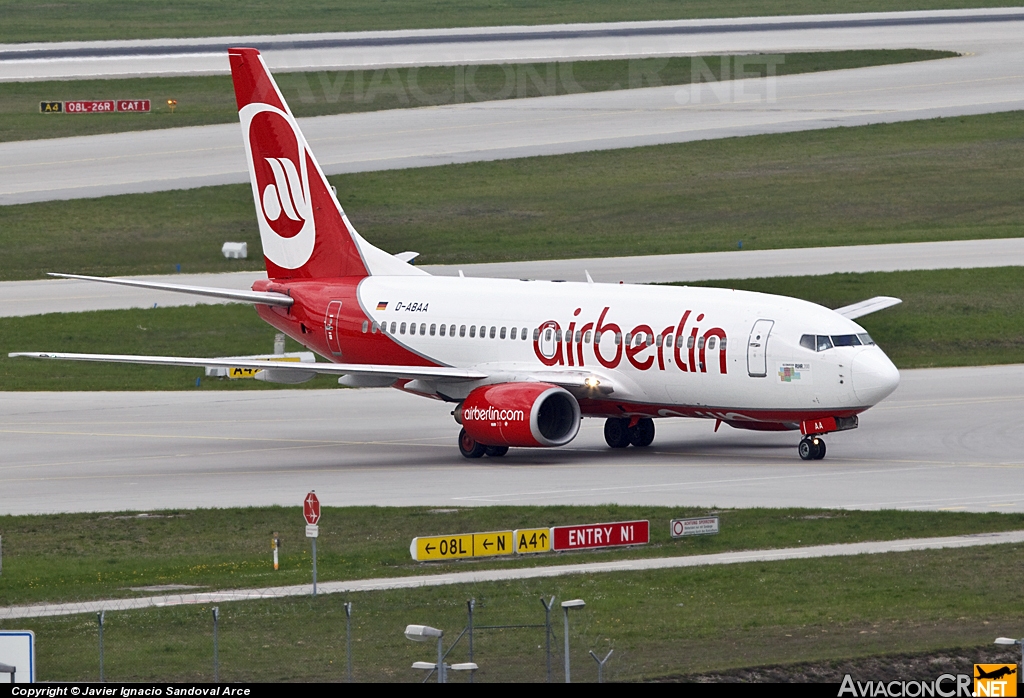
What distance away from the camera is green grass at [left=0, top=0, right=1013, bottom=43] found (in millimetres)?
130750

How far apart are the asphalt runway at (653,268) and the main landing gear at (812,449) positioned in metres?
25.6

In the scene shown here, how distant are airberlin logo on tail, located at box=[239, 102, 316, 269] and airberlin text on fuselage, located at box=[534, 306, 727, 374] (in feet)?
32.5

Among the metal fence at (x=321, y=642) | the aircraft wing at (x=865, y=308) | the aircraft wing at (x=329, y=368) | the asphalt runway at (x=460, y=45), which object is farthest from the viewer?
the asphalt runway at (x=460, y=45)

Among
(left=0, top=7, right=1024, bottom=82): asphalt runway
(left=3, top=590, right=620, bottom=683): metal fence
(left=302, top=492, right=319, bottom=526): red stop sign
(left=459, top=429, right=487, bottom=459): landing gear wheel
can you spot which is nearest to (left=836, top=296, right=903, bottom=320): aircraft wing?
(left=459, top=429, right=487, bottom=459): landing gear wheel

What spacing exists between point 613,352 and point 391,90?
67.6 metres

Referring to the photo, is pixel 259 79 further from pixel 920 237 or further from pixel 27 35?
pixel 27 35

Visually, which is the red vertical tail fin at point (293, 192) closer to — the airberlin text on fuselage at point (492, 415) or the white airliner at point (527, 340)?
the white airliner at point (527, 340)

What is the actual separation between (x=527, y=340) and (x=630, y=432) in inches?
155

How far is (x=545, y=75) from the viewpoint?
11644 centimetres

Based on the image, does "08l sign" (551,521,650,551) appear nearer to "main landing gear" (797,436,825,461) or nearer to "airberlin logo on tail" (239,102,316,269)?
"main landing gear" (797,436,825,461)

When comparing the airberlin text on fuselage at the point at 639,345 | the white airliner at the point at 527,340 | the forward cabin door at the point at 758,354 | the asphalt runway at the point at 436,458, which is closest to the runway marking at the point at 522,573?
the asphalt runway at the point at 436,458

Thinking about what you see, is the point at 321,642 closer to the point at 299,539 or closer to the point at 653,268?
the point at 299,539

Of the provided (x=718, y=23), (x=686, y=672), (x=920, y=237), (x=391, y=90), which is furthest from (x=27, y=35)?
(x=686, y=672)

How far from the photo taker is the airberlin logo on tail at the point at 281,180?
2217 inches
